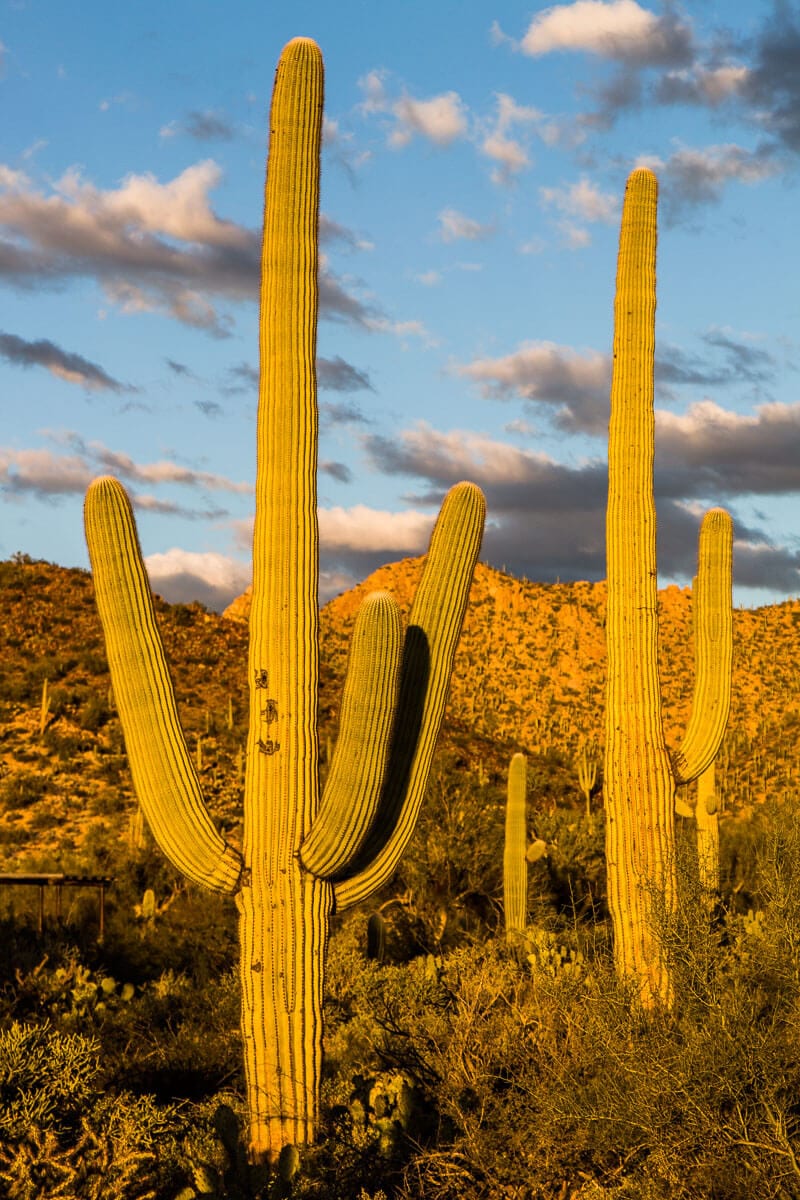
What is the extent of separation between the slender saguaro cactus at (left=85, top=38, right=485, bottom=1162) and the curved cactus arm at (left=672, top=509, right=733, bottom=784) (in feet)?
9.47

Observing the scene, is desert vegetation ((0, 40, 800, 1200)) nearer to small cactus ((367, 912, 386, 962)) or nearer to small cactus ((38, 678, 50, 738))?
small cactus ((367, 912, 386, 962))

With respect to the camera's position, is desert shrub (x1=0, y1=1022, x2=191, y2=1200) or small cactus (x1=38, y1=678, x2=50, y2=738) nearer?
desert shrub (x1=0, y1=1022, x2=191, y2=1200)

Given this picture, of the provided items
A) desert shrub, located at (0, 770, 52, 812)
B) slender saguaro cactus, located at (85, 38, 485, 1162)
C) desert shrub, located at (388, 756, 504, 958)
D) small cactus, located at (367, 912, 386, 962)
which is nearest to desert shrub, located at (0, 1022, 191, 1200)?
slender saguaro cactus, located at (85, 38, 485, 1162)

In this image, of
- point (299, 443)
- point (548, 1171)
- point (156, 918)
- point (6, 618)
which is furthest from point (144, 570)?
point (6, 618)

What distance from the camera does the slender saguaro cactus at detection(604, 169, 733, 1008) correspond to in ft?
29.3

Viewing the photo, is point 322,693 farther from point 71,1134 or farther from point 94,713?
point 71,1134

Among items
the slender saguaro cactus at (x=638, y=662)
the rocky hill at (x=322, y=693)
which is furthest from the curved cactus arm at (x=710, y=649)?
the rocky hill at (x=322, y=693)

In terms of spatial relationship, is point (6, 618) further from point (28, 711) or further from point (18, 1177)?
point (18, 1177)

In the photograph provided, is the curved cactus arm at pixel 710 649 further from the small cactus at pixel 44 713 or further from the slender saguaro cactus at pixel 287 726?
the small cactus at pixel 44 713

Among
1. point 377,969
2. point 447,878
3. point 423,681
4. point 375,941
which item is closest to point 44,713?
point 447,878

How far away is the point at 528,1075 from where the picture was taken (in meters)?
6.62

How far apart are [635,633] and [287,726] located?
11.0 ft

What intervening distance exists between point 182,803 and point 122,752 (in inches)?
762

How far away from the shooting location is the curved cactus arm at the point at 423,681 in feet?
24.6
